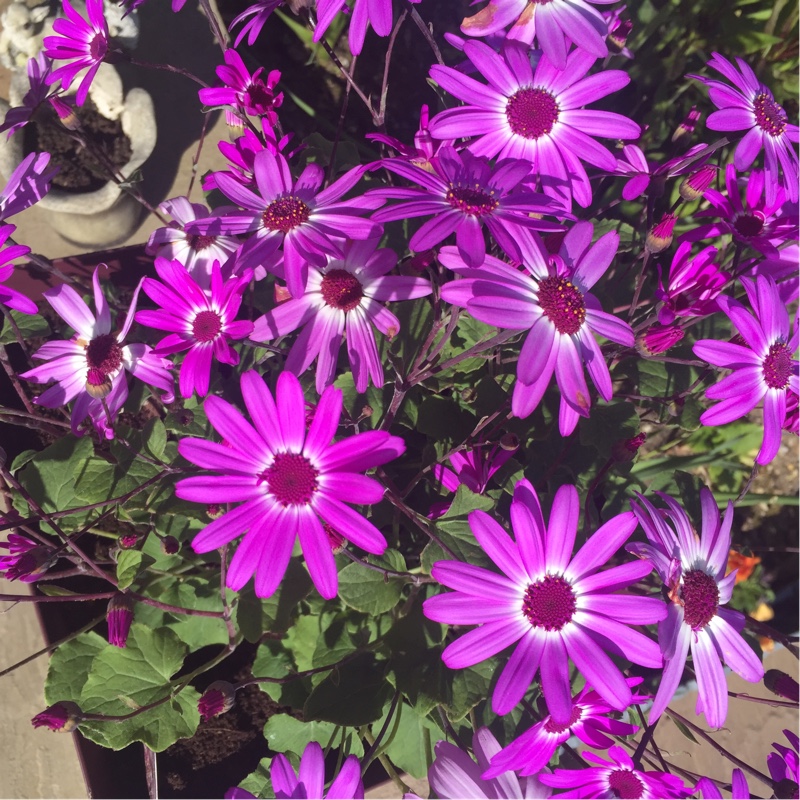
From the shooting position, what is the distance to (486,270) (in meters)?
0.97

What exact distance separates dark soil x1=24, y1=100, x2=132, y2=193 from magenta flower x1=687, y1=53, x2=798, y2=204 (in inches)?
56.4

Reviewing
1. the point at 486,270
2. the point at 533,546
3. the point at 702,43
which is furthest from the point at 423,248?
the point at 702,43

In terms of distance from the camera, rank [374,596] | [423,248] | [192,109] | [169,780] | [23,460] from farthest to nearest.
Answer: [192,109]
[169,780]
[23,460]
[374,596]
[423,248]

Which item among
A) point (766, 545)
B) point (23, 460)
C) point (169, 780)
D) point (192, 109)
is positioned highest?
point (192, 109)

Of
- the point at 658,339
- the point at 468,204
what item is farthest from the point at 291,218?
the point at 658,339

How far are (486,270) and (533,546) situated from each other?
0.42 meters

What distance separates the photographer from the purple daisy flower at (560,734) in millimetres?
930

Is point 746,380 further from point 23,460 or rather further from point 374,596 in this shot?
point 23,460

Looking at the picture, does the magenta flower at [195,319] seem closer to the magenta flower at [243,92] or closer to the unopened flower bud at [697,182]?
the magenta flower at [243,92]

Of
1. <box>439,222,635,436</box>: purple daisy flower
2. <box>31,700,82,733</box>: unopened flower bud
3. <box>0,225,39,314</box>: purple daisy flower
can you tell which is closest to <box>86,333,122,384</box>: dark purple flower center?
<box>0,225,39,314</box>: purple daisy flower

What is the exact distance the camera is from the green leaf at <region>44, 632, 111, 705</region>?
128 centimetres

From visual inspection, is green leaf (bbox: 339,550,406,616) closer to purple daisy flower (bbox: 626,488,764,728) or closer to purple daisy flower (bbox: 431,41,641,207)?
purple daisy flower (bbox: 626,488,764,728)

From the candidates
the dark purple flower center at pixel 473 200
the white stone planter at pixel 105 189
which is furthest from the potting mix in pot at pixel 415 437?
the white stone planter at pixel 105 189

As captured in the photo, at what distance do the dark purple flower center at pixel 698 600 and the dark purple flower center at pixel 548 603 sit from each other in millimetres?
216
